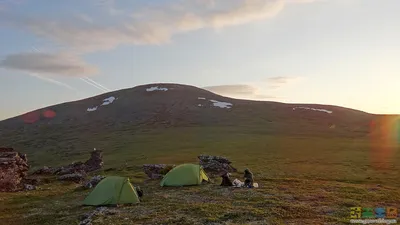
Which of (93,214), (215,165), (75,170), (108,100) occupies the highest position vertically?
Result: (108,100)

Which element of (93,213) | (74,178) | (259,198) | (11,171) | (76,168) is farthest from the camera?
(76,168)

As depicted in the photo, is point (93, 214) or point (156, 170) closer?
point (93, 214)

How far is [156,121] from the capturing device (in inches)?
6112

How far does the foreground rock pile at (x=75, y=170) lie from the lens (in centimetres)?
4224

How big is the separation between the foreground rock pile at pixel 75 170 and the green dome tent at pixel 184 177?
12835 mm

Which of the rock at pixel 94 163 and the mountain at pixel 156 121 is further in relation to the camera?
the mountain at pixel 156 121

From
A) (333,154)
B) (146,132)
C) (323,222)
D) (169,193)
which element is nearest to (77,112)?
(146,132)

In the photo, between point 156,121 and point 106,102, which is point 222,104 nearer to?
point 156,121

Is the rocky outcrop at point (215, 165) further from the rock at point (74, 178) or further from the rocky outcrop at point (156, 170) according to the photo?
the rock at point (74, 178)

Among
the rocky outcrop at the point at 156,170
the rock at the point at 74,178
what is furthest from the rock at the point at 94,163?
the rocky outcrop at the point at 156,170

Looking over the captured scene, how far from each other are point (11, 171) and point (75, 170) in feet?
47.3

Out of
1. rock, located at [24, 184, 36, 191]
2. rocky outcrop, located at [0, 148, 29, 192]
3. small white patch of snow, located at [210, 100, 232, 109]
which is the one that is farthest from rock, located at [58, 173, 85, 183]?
small white patch of snow, located at [210, 100, 232, 109]

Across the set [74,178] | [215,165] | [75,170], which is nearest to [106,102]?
[75,170]

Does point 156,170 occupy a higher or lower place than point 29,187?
higher
